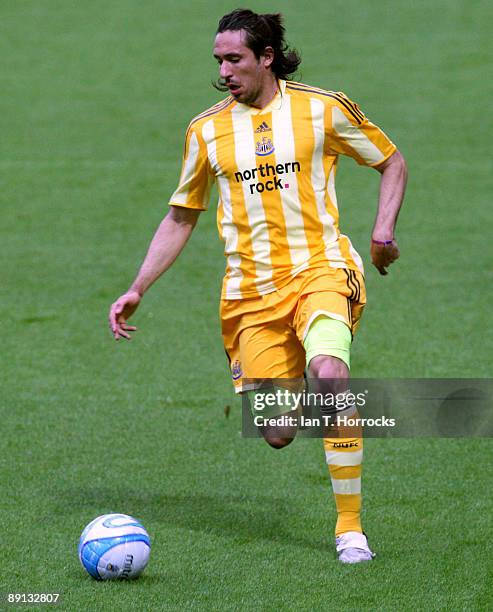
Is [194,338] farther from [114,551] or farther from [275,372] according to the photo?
[114,551]

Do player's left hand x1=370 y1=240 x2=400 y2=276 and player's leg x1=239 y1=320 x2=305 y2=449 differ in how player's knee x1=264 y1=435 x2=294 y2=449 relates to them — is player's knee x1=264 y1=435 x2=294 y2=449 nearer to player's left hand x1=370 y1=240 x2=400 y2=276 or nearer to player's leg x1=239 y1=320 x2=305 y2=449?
player's leg x1=239 y1=320 x2=305 y2=449

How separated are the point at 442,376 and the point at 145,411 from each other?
205 centimetres

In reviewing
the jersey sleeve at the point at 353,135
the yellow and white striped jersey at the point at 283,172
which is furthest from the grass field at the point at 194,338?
the jersey sleeve at the point at 353,135

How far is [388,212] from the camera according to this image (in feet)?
17.9

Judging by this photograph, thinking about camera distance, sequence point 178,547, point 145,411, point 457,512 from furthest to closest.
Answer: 1. point 145,411
2. point 457,512
3. point 178,547

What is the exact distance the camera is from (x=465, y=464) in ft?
21.9

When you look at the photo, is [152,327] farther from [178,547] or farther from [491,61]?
[491,61]

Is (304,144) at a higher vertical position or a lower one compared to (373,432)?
higher

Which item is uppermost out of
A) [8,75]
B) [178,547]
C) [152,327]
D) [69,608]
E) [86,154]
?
[8,75]

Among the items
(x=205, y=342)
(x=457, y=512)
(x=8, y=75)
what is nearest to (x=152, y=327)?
(x=205, y=342)

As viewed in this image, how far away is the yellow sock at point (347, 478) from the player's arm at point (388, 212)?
30.0 inches

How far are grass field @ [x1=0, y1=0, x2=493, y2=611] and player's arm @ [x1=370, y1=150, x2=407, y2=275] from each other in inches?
49.9

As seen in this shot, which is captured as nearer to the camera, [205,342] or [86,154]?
[205,342]

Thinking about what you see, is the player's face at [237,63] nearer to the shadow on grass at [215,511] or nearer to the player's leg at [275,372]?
the player's leg at [275,372]
